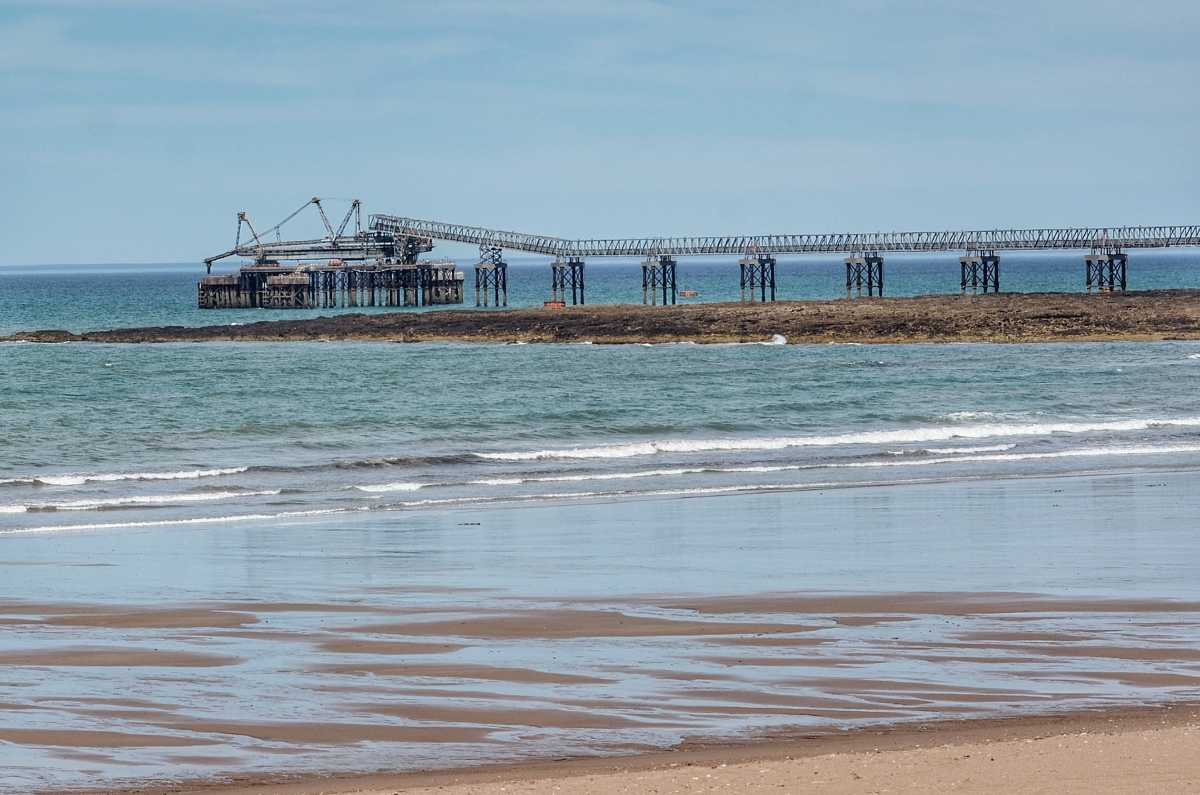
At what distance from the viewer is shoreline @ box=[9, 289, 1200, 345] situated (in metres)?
57.2

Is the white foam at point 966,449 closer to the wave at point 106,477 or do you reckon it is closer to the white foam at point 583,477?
the white foam at point 583,477

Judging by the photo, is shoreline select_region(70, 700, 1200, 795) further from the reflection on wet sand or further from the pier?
the pier

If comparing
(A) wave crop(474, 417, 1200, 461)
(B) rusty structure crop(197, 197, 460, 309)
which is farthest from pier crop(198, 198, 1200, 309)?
(A) wave crop(474, 417, 1200, 461)

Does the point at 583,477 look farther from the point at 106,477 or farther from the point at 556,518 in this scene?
the point at 106,477

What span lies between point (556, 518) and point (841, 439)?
1185 centimetres

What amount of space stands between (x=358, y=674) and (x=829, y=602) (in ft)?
13.7

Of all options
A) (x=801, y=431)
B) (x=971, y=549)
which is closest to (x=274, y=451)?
(x=801, y=431)

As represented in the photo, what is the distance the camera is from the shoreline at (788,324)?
5722cm

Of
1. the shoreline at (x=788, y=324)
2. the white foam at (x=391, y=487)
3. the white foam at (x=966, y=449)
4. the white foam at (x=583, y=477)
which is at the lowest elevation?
the white foam at (x=966, y=449)

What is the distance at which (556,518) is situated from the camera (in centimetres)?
1875

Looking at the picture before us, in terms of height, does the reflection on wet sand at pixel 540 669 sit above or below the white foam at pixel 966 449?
above

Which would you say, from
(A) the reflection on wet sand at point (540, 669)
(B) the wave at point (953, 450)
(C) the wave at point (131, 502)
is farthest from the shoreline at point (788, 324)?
(A) the reflection on wet sand at point (540, 669)

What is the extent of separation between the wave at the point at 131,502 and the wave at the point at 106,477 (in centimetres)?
185

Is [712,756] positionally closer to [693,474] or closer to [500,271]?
[693,474]
